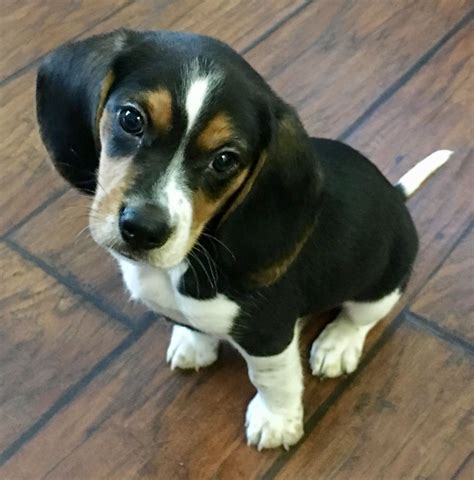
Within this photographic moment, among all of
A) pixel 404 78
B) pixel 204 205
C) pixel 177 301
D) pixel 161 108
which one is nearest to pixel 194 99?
pixel 161 108

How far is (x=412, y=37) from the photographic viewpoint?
9.98 ft

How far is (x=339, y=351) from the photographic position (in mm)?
2215

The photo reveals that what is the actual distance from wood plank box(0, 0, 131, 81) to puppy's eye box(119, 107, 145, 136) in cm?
154

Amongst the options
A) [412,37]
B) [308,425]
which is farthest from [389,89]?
[308,425]

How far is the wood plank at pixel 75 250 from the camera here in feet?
7.86

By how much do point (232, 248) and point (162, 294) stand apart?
216mm

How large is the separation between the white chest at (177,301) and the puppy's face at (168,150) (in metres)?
0.21

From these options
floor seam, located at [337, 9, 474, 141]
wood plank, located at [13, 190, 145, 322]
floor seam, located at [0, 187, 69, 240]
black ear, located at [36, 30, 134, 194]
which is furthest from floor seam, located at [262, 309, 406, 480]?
floor seam, located at [0, 187, 69, 240]

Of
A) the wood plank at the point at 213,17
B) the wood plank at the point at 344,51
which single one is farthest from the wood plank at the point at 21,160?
the wood plank at the point at 344,51

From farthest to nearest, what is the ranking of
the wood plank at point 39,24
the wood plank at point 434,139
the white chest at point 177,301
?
the wood plank at point 39,24 → the wood plank at point 434,139 → the white chest at point 177,301

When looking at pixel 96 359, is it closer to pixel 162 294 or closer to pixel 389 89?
pixel 162 294

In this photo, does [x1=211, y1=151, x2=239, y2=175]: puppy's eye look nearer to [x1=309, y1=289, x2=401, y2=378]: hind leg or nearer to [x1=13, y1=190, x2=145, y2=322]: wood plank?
[x1=309, y1=289, x2=401, y2=378]: hind leg

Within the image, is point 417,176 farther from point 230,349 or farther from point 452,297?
point 230,349

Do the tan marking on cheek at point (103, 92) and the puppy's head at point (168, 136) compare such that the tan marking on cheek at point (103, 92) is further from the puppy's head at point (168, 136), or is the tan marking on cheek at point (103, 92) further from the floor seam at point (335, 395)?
the floor seam at point (335, 395)
